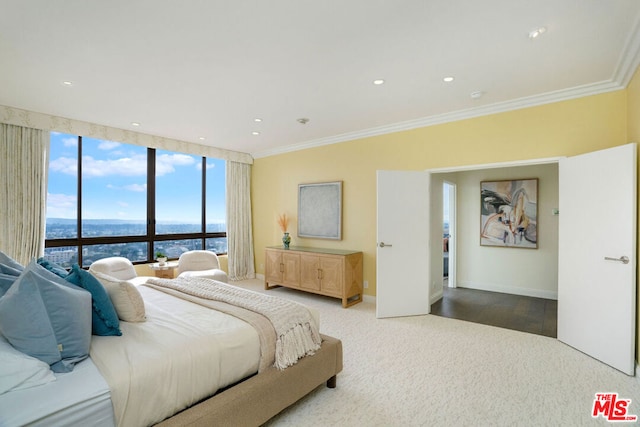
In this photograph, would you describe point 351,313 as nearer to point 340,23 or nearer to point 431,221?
point 431,221

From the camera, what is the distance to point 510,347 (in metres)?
3.23

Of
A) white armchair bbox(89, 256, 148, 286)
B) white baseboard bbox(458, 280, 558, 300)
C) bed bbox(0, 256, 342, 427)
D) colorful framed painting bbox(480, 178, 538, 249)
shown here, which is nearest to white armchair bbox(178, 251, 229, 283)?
white armchair bbox(89, 256, 148, 286)

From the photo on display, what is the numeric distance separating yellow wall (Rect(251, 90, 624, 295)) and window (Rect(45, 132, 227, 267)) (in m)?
1.05

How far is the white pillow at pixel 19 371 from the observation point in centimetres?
136

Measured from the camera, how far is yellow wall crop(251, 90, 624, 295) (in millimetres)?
3334

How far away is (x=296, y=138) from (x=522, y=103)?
3414 mm

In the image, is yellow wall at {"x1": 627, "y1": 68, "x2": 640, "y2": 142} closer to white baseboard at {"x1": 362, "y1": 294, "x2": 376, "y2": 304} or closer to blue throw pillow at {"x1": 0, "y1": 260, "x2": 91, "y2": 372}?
white baseboard at {"x1": 362, "y1": 294, "x2": 376, "y2": 304}

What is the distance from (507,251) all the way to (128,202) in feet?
21.8

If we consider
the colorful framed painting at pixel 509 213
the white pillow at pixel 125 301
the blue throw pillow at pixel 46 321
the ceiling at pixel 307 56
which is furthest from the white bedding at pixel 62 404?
the colorful framed painting at pixel 509 213

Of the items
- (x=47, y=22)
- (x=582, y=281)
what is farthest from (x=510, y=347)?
(x=47, y=22)

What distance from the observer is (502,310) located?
4.46 metres

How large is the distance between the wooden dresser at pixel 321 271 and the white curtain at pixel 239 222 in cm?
113

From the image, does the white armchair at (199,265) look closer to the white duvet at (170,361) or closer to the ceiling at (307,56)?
the ceiling at (307,56)

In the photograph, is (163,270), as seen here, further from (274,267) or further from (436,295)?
(436,295)
